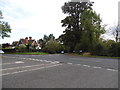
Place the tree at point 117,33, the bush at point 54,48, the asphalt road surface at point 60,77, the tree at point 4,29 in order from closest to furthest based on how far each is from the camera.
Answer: the asphalt road surface at point 60,77 → the tree at point 4,29 → the tree at point 117,33 → the bush at point 54,48

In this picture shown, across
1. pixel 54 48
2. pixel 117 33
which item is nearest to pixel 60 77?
pixel 117 33

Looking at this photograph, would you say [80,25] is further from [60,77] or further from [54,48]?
[60,77]

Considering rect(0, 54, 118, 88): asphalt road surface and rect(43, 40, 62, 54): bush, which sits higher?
rect(43, 40, 62, 54): bush

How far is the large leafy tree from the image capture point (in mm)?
28844

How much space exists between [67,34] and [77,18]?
18.1ft

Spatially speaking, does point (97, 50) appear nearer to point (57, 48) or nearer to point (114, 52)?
point (114, 52)

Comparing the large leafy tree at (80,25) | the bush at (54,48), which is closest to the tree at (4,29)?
the large leafy tree at (80,25)

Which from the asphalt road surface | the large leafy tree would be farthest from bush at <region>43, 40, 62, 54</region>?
the asphalt road surface

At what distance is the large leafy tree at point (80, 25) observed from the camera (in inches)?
1136

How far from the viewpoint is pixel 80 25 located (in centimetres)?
3209

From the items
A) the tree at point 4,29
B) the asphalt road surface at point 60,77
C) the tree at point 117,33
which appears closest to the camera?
the asphalt road surface at point 60,77

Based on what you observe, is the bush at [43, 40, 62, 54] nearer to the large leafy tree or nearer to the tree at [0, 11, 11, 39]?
the large leafy tree

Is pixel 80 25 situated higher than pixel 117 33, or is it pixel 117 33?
pixel 80 25

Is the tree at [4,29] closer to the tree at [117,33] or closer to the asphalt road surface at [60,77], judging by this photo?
the asphalt road surface at [60,77]
